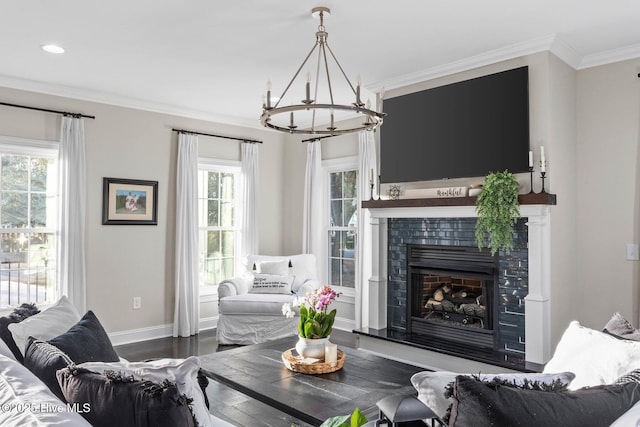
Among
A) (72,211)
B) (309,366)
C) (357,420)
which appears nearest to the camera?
(357,420)

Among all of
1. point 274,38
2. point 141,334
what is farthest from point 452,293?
point 141,334

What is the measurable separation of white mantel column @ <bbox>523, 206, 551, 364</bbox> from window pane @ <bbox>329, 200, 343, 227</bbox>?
9.75ft

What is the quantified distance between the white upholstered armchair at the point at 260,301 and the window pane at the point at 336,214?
876 millimetres

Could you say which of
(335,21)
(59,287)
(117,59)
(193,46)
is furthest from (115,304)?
(335,21)

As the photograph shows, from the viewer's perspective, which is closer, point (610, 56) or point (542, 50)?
point (542, 50)

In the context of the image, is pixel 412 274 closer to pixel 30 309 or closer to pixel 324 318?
pixel 324 318

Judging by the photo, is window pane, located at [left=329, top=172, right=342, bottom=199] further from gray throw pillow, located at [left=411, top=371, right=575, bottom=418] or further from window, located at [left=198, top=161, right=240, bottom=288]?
gray throw pillow, located at [left=411, top=371, right=575, bottom=418]

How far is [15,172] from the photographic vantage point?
4672 millimetres

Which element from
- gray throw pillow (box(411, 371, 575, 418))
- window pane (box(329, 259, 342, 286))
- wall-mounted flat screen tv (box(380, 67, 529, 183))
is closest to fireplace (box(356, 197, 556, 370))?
wall-mounted flat screen tv (box(380, 67, 529, 183))

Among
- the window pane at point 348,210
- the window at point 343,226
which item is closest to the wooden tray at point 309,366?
the window at point 343,226

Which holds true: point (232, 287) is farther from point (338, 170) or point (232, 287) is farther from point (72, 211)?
point (338, 170)

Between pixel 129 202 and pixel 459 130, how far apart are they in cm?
357

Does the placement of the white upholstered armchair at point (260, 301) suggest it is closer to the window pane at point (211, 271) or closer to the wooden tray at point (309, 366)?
the window pane at point (211, 271)

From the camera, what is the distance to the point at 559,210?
3.64 m
